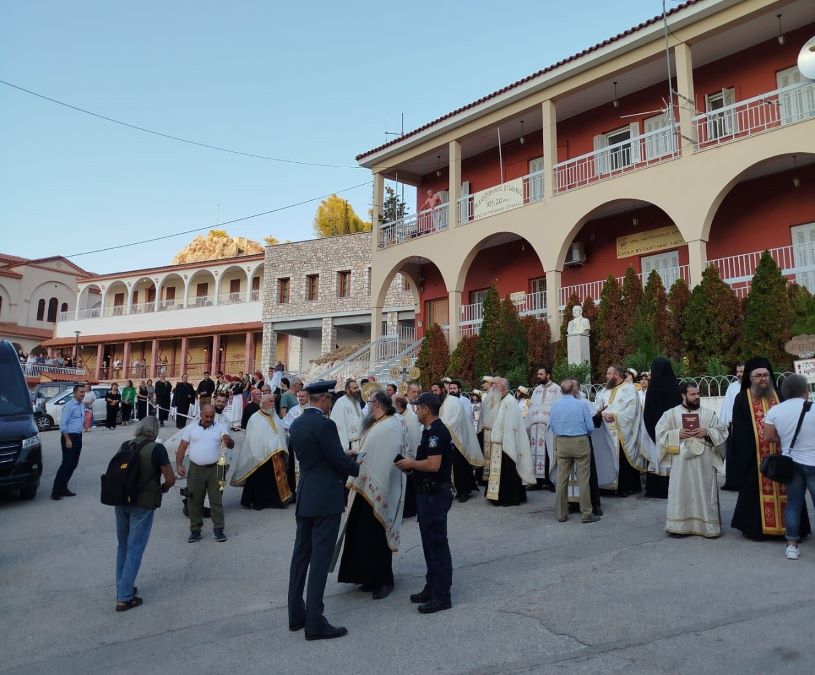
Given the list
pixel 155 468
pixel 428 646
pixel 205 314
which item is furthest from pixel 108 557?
pixel 205 314

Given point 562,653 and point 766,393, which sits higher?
point 766,393

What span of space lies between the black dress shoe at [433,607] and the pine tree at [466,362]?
1368 centimetres

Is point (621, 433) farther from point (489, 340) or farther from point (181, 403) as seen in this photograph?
point (181, 403)

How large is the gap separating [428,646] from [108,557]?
4964 millimetres

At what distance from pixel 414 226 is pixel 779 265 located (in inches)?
462

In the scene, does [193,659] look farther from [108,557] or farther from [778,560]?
[778,560]

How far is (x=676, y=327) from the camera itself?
15.2 meters

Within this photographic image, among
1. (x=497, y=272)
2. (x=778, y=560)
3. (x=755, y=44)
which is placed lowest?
(x=778, y=560)

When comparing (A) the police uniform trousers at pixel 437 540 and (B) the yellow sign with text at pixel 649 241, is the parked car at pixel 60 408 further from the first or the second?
(A) the police uniform trousers at pixel 437 540

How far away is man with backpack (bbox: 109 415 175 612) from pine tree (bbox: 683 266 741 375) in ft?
39.1

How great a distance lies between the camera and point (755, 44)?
16578 mm

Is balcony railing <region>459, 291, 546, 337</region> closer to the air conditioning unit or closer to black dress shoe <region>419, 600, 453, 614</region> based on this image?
the air conditioning unit

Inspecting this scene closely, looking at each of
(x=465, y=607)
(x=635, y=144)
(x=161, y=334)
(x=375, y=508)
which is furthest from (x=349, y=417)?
(x=161, y=334)

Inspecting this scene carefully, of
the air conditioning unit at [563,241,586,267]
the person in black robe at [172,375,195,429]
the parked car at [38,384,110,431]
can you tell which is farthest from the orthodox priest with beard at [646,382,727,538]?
the parked car at [38,384,110,431]
